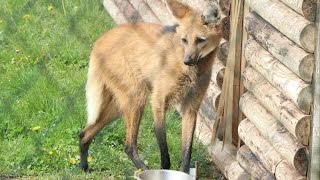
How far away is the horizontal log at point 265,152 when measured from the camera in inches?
129

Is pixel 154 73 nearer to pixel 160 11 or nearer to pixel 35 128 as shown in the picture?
pixel 35 128

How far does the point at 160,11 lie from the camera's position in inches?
215

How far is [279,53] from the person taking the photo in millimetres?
3352

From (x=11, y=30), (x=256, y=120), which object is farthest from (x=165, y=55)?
(x=11, y=30)

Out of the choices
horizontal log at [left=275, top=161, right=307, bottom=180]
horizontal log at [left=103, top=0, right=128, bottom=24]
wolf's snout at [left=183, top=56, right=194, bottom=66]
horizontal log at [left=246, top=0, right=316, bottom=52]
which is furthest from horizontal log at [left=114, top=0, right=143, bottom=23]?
horizontal log at [left=275, top=161, right=307, bottom=180]

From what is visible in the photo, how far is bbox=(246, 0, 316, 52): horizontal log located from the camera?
3.03 m

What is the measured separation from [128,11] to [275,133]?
3.05 metres

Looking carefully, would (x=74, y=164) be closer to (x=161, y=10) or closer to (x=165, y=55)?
(x=165, y=55)

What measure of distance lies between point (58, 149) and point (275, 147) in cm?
132

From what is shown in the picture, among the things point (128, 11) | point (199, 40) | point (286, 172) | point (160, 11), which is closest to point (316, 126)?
point (286, 172)

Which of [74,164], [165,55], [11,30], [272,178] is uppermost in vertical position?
[11,30]

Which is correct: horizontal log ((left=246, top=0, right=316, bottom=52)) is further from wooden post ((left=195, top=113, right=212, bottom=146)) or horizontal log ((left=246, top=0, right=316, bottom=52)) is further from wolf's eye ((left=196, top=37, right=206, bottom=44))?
wooden post ((left=195, top=113, right=212, bottom=146))

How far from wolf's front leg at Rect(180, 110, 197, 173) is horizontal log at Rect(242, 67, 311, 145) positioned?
1.24ft

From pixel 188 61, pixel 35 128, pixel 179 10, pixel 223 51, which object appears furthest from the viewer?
pixel 35 128
